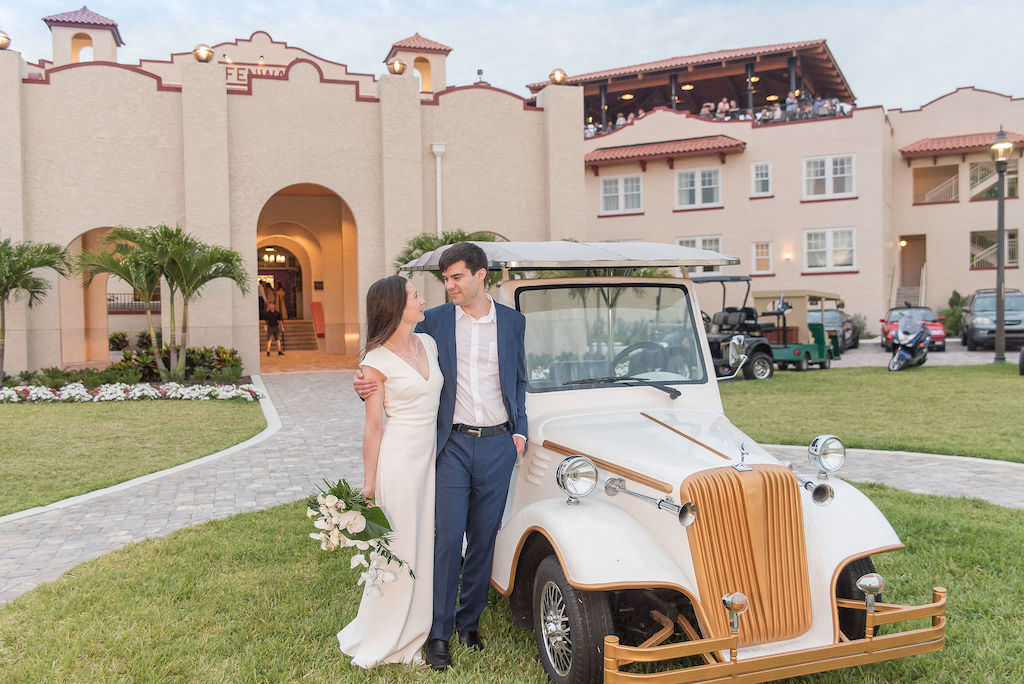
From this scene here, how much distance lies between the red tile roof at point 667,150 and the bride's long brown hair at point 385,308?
28.6 m

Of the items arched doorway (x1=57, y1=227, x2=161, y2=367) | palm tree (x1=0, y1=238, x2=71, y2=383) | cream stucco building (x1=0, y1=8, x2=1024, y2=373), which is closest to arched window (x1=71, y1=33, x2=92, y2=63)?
cream stucco building (x1=0, y1=8, x2=1024, y2=373)

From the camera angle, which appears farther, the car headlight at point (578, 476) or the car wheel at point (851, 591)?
the car wheel at point (851, 591)

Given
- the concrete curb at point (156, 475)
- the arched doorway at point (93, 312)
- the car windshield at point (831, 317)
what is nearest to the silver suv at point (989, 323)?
the car windshield at point (831, 317)

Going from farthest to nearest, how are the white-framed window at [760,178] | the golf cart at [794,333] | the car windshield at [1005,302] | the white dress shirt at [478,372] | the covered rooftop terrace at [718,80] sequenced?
the covered rooftop terrace at [718,80] → the white-framed window at [760,178] → the car windshield at [1005,302] → the golf cart at [794,333] → the white dress shirt at [478,372]

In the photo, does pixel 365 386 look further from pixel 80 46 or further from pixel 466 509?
pixel 80 46

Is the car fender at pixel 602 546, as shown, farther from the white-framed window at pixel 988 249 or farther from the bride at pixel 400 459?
the white-framed window at pixel 988 249

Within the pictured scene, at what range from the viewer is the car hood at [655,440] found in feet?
11.4

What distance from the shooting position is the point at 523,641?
→ 4094 millimetres

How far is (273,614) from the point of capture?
178 inches

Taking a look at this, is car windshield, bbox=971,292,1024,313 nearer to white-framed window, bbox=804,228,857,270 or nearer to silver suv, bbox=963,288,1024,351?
silver suv, bbox=963,288,1024,351

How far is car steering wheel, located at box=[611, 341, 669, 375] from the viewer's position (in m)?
4.65

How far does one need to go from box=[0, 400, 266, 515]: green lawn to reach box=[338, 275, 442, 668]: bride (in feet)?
16.0

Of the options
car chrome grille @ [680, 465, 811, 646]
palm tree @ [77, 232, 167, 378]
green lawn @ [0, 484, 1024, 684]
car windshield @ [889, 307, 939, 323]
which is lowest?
green lawn @ [0, 484, 1024, 684]

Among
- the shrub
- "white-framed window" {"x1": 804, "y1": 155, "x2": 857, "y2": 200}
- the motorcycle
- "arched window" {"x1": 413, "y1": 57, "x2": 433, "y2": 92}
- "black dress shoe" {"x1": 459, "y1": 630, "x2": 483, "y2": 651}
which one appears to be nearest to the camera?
"black dress shoe" {"x1": 459, "y1": 630, "x2": 483, "y2": 651}
